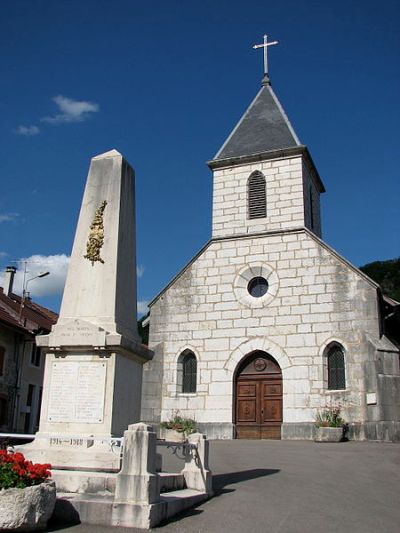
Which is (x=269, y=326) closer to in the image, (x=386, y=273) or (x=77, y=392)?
(x=77, y=392)

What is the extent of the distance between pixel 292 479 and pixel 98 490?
414cm

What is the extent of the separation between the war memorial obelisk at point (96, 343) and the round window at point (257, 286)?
1104 cm

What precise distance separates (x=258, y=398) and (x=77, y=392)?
11918 millimetres

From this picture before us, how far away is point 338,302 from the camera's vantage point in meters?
18.9

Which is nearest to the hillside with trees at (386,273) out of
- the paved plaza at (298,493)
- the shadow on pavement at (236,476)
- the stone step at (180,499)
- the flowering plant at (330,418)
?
the flowering plant at (330,418)

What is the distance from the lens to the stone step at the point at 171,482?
8102mm

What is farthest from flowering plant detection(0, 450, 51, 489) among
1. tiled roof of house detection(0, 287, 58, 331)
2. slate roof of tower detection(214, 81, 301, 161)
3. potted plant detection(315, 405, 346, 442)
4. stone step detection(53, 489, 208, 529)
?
tiled roof of house detection(0, 287, 58, 331)

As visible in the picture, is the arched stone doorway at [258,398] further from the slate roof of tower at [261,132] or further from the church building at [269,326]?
the slate roof of tower at [261,132]

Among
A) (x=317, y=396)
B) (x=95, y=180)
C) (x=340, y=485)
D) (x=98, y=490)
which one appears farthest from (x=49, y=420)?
(x=317, y=396)

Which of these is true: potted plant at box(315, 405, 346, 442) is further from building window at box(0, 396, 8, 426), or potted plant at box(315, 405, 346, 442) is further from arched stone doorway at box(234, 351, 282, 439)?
building window at box(0, 396, 8, 426)

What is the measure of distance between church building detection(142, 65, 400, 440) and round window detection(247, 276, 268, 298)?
38 millimetres

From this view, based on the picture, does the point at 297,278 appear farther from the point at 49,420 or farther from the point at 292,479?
the point at 49,420

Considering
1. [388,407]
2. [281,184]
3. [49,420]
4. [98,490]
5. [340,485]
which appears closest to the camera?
[98,490]

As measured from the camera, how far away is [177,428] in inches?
737
